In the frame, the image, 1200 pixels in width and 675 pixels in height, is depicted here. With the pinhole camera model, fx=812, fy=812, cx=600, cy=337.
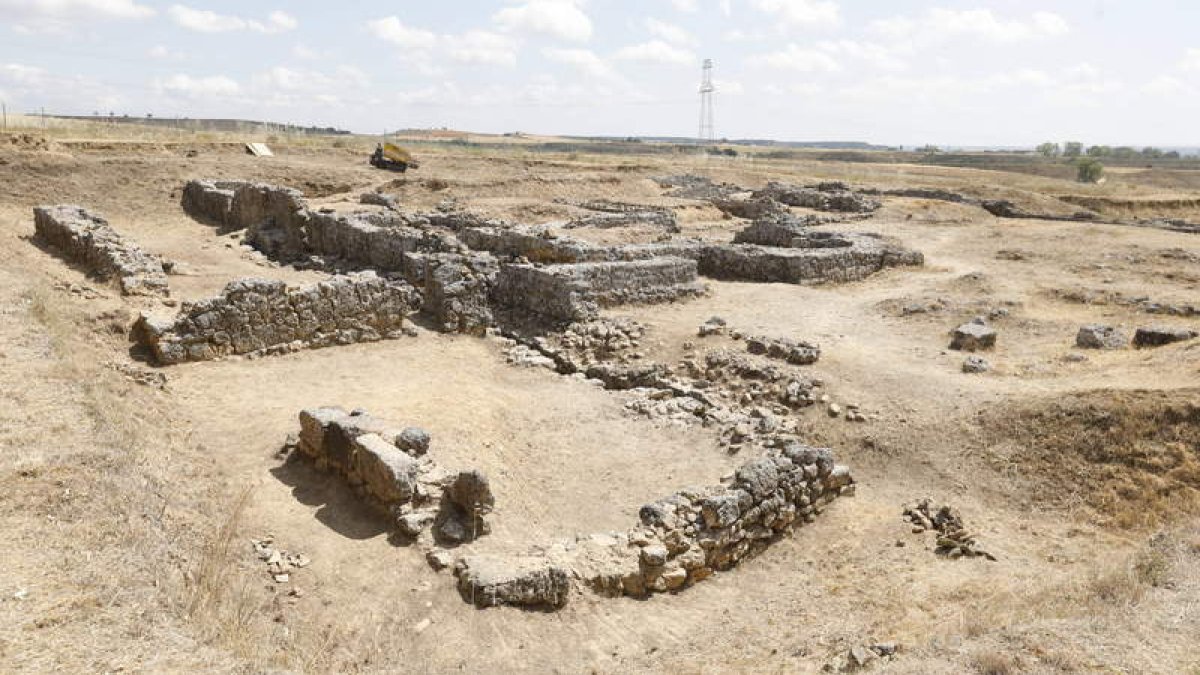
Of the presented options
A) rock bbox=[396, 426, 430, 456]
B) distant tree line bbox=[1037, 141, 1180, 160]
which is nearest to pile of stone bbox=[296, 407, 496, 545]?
rock bbox=[396, 426, 430, 456]

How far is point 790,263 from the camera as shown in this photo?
65.5 feet

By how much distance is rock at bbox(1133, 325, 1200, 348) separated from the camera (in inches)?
555

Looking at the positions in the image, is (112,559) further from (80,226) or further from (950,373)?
(80,226)

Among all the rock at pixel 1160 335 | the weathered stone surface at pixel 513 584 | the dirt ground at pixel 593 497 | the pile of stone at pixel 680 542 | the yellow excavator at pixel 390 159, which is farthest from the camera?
the yellow excavator at pixel 390 159

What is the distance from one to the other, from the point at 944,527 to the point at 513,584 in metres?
5.08

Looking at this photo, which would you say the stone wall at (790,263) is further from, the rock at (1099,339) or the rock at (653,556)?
the rock at (653,556)

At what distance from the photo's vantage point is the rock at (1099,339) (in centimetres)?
1430

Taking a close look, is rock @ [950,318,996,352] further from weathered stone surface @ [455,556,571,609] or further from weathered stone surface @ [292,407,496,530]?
weathered stone surface @ [455,556,571,609]

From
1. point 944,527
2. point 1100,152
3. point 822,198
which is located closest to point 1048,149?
point 1100,152

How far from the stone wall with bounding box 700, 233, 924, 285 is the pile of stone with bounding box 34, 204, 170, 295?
1248 centimetres

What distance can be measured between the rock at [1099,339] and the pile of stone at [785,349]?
16.6ft

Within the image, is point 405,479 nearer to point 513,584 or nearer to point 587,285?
point 513,584

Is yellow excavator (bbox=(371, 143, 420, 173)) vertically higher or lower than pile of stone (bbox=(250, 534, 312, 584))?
higher

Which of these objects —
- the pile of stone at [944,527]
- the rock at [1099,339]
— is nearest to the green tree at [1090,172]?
the rock at [1099,339]
